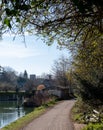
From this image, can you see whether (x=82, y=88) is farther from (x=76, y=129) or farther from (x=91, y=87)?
(x=76, y=129)

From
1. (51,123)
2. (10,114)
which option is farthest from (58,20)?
(10,114)

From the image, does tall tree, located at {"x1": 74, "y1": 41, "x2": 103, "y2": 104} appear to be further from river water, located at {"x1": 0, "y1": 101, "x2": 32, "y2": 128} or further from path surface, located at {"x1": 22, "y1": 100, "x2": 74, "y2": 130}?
river water, located at {"x1": 0, "y1": 101, "x2": 32, "y2": 128}

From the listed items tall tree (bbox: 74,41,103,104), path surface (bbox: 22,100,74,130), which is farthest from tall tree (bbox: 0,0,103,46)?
path surface (bbox: 22,100,74,130)

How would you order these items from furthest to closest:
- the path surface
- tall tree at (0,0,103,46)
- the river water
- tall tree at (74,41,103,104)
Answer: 1. the river water
2. the path surface
3. tall tree at (74,41,103,104)
4. tall tree at (0,0,103,46)

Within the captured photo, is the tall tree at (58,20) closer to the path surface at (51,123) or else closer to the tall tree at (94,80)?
the tall tree at (94,80)

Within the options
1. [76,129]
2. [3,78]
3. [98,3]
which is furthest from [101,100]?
[3,78]

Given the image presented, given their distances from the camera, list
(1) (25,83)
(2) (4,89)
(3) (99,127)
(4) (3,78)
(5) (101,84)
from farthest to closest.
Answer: (4) (3,78) < (1) (25,83) < (2) (4,89) < (5) (101,84) < (3) (99,127)

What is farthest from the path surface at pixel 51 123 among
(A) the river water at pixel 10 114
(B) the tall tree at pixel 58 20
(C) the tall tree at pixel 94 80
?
(B) the tall tree at pixel 58 20

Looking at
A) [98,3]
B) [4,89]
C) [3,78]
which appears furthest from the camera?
[3,78]

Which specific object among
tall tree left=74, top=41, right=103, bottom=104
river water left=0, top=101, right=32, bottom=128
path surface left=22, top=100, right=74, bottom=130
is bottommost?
river water left=0, top=101, right=32, bottom=128

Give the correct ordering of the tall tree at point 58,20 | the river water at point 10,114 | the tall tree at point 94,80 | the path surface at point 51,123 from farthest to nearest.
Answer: the river water at point 10,114 < the path surface at point 51,123 < the tall tree at point 94,80 < the tall tree at point 58,20

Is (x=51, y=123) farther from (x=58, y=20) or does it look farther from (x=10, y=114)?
(x=10, y=114)

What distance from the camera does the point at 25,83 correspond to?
143 m

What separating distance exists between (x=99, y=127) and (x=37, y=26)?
826 cm
